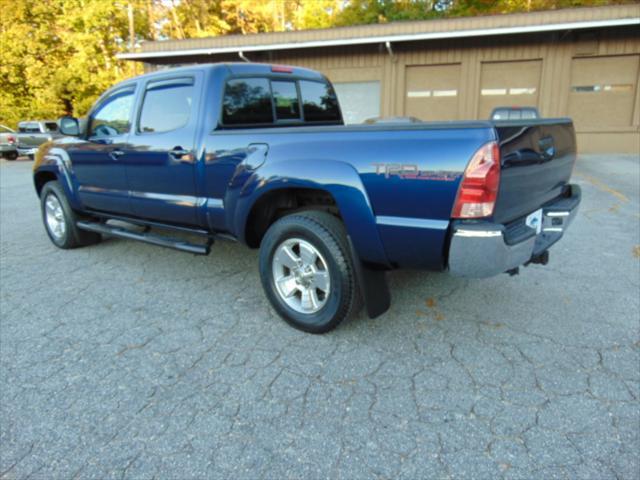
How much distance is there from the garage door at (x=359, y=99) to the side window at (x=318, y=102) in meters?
12.5

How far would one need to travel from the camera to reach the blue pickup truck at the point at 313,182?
2514 mm

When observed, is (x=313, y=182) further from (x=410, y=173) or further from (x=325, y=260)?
(x=410, y=173)

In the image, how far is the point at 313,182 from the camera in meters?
3.01

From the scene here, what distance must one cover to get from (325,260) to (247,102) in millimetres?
1692

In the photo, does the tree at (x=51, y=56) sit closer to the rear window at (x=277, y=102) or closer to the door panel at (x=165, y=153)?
the door panel at (x=165, y=153)

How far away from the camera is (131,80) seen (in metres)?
4.48

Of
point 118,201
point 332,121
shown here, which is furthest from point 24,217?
point 332,121

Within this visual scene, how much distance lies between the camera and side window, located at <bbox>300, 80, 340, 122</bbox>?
15.0ft

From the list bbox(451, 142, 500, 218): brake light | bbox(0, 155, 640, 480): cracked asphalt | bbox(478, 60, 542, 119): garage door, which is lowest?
bbox(0, 155, 640, 480): cracked asphalt

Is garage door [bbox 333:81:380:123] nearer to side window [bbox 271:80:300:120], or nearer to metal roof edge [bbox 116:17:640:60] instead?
metal roof edge [bbox 116:17:640:60]

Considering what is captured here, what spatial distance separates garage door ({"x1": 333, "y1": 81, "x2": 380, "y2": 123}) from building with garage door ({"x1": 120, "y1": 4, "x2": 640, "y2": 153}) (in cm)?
4

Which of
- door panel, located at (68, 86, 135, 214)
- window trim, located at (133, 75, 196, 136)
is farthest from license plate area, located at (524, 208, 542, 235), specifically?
door panel, located at (68, 86, 135, 214)

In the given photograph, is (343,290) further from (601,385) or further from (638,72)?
(638,72)

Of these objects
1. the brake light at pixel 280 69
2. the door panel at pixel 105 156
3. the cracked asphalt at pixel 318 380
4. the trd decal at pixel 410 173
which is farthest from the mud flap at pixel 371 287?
the door panel at pixel 105 156
